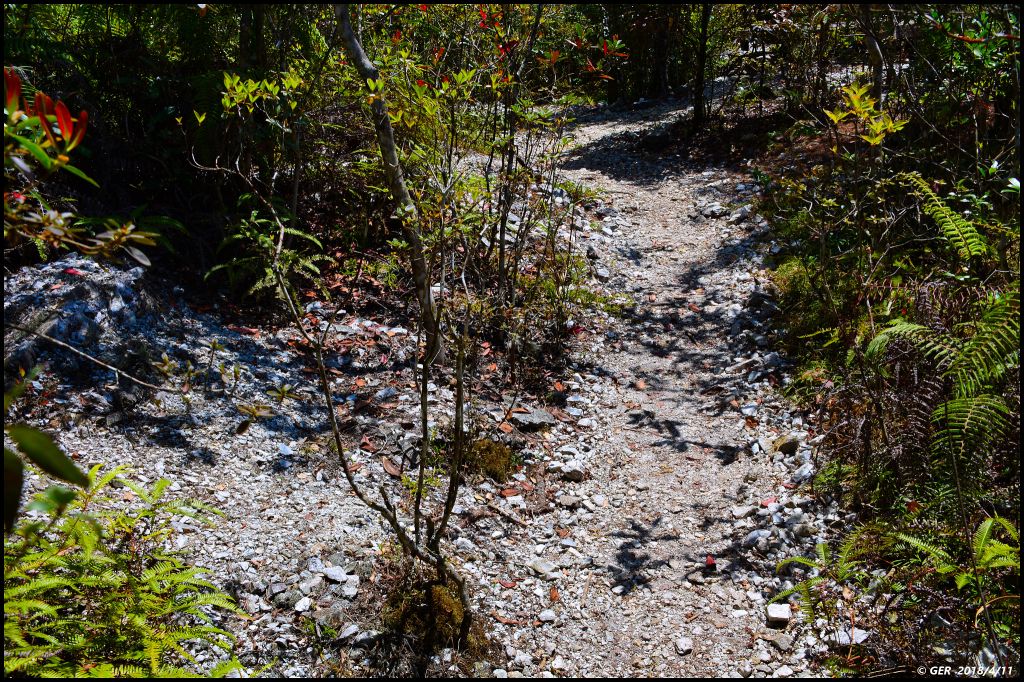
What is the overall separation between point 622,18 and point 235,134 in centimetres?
948

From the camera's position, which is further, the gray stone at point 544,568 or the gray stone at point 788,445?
the gray stone at point 788,445

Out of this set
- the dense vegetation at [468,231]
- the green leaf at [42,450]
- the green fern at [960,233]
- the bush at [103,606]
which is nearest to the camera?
the green leaf at [42,450]

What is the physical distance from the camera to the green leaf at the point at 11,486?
774mm

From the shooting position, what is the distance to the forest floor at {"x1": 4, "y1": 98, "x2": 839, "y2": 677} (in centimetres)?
296

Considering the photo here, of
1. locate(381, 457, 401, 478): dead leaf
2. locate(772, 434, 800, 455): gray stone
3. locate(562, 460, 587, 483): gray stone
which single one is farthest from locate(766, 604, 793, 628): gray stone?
locate(381, 457, 401, 478): dead leaf

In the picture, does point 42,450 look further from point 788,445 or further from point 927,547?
point 788,445

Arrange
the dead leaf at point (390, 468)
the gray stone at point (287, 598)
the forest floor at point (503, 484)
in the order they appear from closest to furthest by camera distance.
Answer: the gray stone at point (287, 598), the forest floor at point (503, 484), the dead leaf at point (390, 468)

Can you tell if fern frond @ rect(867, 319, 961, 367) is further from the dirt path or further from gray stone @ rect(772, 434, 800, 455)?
the dirt path

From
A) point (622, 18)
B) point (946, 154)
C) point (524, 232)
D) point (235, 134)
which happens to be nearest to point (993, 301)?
point (524, 232)

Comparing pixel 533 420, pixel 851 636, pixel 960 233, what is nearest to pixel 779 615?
pixel 851 636

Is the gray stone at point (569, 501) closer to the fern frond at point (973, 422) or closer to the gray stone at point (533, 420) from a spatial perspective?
the gray stone at point (533, 420)

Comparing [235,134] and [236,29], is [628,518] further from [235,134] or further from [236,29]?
[236,29]

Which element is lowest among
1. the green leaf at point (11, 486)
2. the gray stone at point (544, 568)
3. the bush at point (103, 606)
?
the gray stone at point (544, 568)

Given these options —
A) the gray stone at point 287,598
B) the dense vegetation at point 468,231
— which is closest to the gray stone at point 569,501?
the dense vegetation at point 468,231
